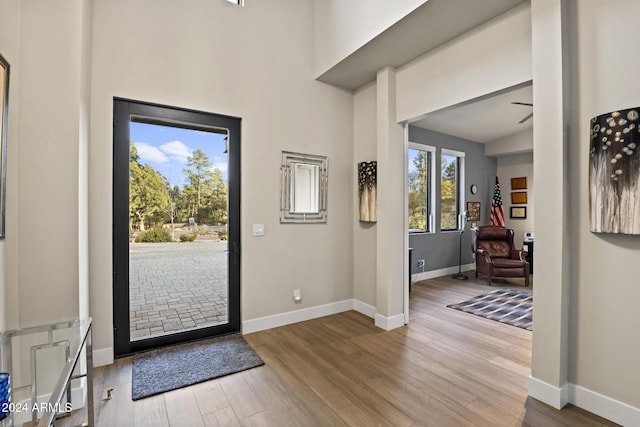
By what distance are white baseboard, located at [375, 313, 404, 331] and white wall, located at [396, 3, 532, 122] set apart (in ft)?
7.54

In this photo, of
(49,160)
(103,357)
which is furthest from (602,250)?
(103,357)

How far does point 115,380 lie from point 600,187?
3775 millimetres

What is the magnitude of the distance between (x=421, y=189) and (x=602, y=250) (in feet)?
14.0

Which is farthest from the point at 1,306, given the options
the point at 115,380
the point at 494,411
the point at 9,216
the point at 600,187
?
the point at 600,187

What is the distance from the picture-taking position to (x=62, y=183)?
6.64 ft

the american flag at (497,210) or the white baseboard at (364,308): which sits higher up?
the american flag at (497,210)

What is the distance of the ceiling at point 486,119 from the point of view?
4914 mm

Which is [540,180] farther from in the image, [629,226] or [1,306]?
[1,306]

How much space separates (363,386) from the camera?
234 cm

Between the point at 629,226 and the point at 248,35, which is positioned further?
the point at 248,35

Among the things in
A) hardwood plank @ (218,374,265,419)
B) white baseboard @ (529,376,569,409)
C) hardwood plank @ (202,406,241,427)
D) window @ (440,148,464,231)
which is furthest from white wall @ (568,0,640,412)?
window @ (440,148,464,231)

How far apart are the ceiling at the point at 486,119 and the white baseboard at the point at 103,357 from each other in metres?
4.84

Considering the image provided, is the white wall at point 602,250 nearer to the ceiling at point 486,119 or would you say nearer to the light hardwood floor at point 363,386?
the light hardwood floor at point 363,386

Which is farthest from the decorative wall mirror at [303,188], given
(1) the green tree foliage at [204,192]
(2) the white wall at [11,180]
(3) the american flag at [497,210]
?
(3) the american flag at [497,210]
